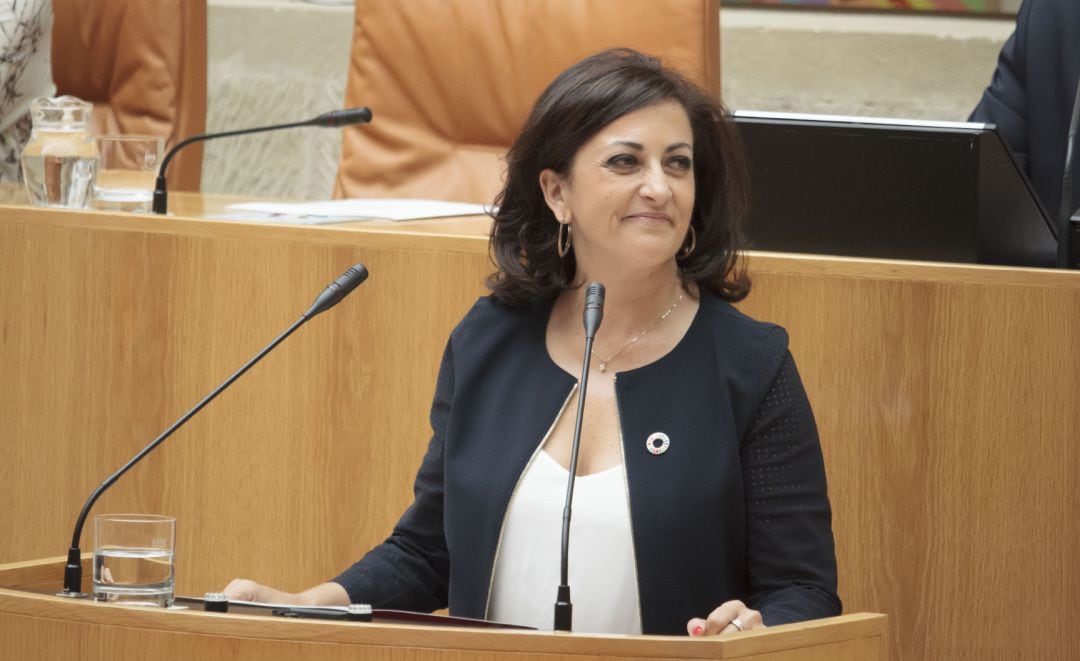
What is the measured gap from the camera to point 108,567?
1.43 meters

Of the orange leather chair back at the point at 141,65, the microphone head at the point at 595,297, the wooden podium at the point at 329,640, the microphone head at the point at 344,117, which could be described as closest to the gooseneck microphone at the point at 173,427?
the wooden podium at the point at 329,640

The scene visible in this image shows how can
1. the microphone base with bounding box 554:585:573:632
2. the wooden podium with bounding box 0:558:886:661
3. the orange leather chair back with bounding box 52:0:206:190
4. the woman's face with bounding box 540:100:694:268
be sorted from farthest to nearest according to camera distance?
1. the orange leather chair back with bounding box 52:0:206:190
2. the woman's face with bounding box 540:100:694:268
3. the microphone base with bounding box 554:585:573:632
4. the wooden podium with bounding box 0:558:886:661

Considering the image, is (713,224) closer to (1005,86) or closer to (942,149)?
(942,149)

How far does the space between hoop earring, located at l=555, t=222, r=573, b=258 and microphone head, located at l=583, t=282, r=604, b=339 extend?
1.01ft

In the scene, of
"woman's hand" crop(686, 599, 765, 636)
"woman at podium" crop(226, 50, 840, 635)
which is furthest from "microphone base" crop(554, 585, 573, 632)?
"woman at podium" crop(226, 50, 840, 635)

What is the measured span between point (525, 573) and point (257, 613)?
0.44 meters

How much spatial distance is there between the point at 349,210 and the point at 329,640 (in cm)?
135

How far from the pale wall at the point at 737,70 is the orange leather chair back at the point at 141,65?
1036 mm

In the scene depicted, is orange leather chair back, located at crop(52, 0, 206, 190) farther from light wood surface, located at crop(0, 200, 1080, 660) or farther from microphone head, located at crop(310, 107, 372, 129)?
light wood surface, located at crop(0, 200, 1080, 660)

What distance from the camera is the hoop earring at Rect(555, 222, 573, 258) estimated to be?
1873 millimetres

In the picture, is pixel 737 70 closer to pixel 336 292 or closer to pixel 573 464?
pixel 336 292

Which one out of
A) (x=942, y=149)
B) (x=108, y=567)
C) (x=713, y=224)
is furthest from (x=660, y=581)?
(x=942, y=149)

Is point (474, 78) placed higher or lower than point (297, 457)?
higher

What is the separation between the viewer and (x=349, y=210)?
2.51m
